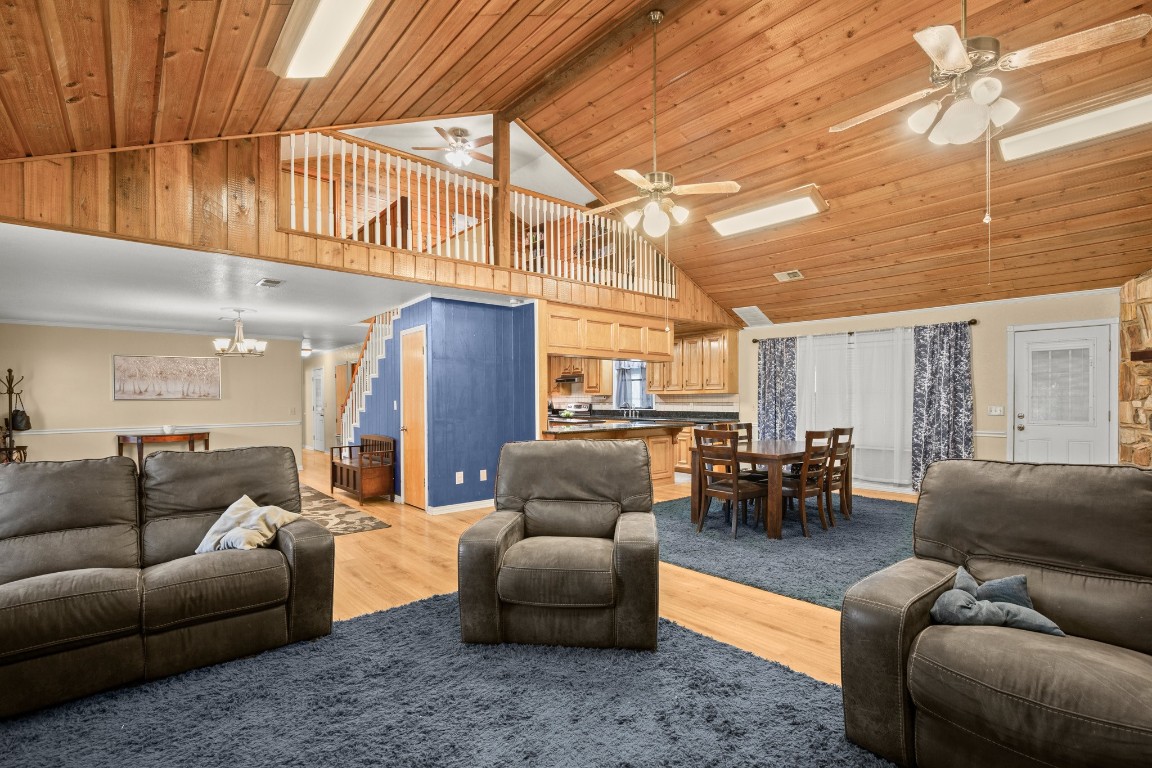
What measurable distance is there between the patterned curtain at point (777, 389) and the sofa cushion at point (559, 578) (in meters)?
5.76

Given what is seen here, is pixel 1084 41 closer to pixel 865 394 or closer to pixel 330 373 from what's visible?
pixel 865 394

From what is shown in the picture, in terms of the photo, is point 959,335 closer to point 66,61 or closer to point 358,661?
point 358,661

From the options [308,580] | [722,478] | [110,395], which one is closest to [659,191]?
[722,478]

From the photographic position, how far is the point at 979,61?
93.7 inches

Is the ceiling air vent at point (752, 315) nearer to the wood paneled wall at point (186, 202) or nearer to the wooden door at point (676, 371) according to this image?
the wooden door at point (676, 371)

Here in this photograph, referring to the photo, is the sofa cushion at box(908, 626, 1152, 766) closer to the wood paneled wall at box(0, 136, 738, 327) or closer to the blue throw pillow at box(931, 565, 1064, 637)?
the blue throw pillow at box(931, 565, 1064, 637)

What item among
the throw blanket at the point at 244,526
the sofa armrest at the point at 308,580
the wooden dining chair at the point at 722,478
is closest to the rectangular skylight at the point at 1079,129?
the wooden dining chair at the point at 722,478

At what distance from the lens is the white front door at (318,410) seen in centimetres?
1205

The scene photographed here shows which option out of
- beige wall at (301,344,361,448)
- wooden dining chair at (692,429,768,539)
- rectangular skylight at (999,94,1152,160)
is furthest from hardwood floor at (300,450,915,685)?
beige wall at (301,344,361,448)

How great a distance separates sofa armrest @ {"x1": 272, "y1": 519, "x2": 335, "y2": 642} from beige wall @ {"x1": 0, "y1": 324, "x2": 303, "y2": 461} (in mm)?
7087

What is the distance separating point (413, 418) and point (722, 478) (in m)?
3.29

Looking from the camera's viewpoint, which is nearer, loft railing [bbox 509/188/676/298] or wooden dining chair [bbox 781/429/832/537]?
wooden dining chair [bbox 781/429/832/537]

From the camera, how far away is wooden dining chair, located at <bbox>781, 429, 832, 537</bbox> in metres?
4.62

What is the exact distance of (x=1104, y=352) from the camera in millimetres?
5539
